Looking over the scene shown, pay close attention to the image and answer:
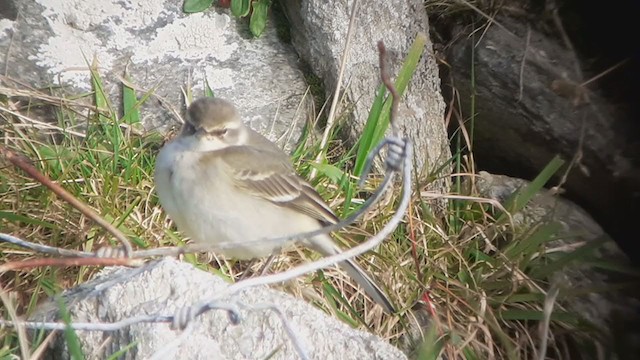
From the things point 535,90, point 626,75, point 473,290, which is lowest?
point 473,290

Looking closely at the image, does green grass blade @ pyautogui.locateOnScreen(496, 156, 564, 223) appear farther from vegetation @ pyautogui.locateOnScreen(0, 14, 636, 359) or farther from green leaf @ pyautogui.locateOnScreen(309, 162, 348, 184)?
green leaf @ pyautogui.locateOnScreen(309, 162, 348, 184)

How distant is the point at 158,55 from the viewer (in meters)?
4.42

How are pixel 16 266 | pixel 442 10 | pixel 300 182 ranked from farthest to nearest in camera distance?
1. pixel 442 10
2. pixel 300 182
3. pixel 16 266

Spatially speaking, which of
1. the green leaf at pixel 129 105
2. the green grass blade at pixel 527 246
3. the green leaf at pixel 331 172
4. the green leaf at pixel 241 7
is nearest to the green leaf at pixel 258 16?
the green leaf at pixel 241 7

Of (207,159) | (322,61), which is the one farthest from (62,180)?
(322,61)

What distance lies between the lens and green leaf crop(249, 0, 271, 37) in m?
4.47

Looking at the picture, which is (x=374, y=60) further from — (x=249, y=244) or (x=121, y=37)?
(x=249, y=244)

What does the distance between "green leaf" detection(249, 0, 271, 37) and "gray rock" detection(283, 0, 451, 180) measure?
16 centimetres

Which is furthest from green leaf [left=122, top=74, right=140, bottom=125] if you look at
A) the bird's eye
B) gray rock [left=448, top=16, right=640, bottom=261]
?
gray rock [left=448, top=16, right=640, bottom=261]

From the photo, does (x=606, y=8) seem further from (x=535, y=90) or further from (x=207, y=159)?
(x=207, y=159)

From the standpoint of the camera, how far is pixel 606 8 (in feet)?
13.1

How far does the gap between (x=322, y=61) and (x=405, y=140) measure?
83.2 inches

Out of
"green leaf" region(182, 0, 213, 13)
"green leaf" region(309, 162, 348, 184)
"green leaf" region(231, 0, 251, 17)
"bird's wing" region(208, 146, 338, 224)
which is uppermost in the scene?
"green leaf" region(231, 0, 251, 17)

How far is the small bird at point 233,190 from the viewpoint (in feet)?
10.7
